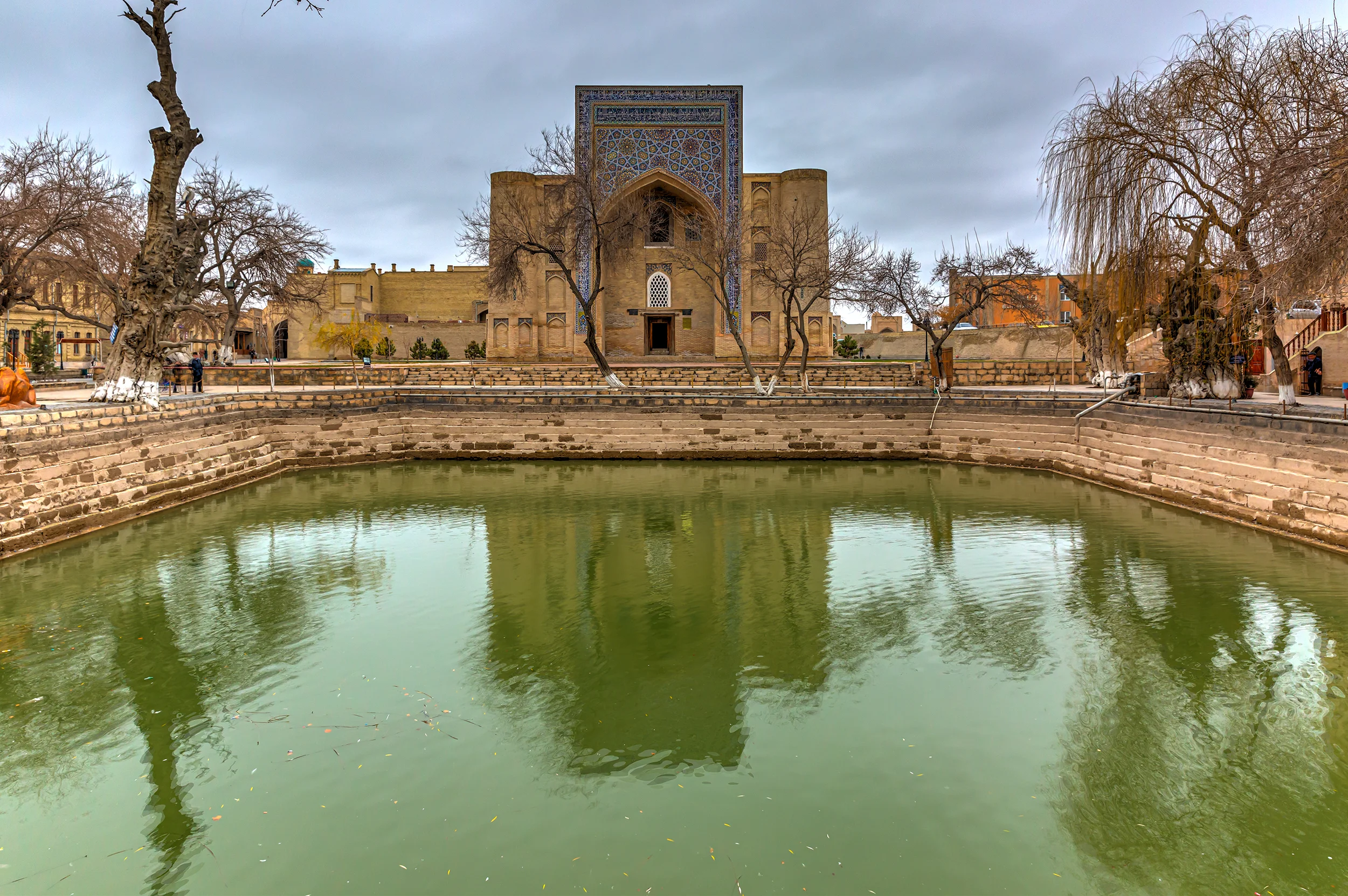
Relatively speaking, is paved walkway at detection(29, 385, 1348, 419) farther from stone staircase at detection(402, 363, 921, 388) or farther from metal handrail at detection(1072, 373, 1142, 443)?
stone staircase at detection(402, 363, 921, 388)

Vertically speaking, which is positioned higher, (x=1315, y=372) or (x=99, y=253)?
(x=99, y=253)

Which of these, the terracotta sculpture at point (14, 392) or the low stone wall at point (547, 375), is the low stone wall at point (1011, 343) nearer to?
the low stone wall at point (547, 375)

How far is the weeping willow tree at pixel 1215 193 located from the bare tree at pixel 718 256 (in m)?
7.55

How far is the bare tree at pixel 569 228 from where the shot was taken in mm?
21281

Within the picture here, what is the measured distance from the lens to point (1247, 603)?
7527 mm

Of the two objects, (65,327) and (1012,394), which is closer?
(1012,394)

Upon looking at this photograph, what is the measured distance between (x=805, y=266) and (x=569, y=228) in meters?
6.86

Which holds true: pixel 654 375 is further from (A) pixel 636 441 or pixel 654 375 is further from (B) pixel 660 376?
(A) pixel 636 441

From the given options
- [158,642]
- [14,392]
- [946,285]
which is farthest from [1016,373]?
[14,392]

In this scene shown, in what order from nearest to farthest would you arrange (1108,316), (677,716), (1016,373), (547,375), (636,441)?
1. (677,716)
2. (636,441)
3. (1108,316)
4. (1016,373)
5. (547,375)

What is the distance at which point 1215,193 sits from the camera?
1173cm

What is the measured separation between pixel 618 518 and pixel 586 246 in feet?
48.3

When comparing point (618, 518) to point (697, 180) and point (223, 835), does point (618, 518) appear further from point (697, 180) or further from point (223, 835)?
point (697, 180)

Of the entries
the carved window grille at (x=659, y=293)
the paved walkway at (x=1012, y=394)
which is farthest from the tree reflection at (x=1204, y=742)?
the carved window grille at (x=659, y=293)
